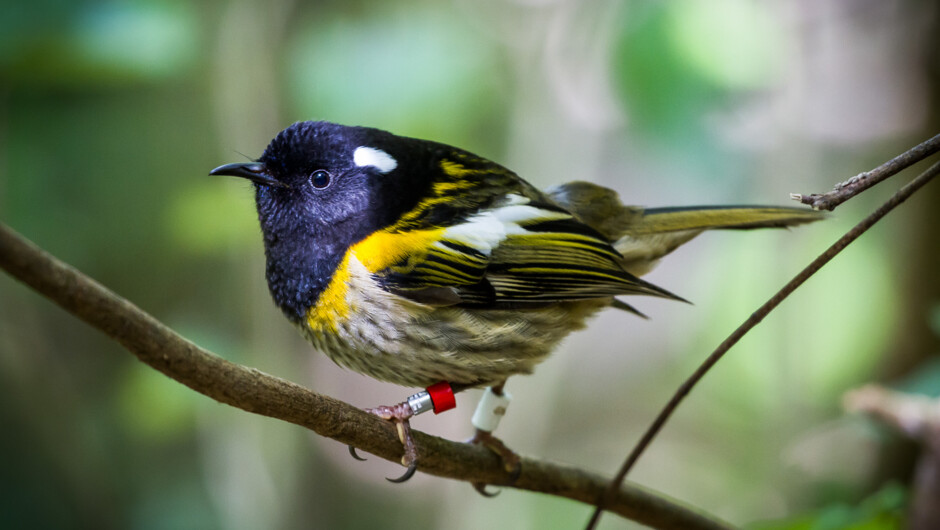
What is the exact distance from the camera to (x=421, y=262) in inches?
64.8

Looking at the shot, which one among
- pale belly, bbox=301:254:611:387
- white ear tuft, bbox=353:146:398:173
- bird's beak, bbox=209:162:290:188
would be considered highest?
white ear tuft, bbox=353:146:398:173

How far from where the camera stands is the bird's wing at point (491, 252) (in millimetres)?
1640

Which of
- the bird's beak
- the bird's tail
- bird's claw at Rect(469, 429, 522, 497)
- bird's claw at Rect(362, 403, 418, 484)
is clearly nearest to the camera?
bird's claw at Rect(362, 403, 418, 484)

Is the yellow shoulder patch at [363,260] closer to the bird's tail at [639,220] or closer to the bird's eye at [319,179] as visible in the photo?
the bird's eye at [319,179]

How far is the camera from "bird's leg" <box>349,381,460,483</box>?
4.79 ft

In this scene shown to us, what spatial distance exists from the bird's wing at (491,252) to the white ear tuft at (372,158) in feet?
0.37

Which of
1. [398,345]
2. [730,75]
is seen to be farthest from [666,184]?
[398,345]

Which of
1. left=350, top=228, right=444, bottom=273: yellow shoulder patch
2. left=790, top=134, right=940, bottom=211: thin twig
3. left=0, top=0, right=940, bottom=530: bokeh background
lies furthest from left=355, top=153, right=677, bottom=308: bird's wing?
left=0, top=0, right=940, bottom=530: bokeh background

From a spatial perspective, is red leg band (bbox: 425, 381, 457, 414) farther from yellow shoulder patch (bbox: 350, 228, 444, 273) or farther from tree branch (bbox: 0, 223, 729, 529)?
yellow shoulder patch (bbox: 350, 228, 444, 273)

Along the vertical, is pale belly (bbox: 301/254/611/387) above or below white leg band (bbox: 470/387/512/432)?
above

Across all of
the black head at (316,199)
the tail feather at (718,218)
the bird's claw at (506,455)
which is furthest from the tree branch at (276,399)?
the tail feather at (718,218)

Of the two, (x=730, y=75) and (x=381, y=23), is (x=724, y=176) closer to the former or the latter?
(x=730, y=75)

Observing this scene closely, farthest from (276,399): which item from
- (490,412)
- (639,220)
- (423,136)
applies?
(423,136)

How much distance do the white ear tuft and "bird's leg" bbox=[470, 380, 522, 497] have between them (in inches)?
22.5
